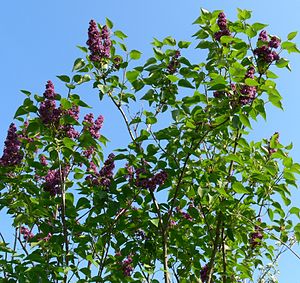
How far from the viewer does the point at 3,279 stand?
372 centimetres

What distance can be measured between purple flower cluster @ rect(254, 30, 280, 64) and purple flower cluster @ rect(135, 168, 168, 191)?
1224 millimetres

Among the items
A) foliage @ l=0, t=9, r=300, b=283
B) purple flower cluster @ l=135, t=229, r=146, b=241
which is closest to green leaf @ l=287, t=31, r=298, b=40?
A: foliage @ l=0, t=9, r=300, b=283

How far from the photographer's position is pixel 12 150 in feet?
14.1

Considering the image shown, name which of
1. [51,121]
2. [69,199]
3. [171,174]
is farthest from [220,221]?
[51,121]

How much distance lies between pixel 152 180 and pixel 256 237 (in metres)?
1.41

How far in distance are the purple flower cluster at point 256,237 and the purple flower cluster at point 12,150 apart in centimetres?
233

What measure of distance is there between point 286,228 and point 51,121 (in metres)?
2.50

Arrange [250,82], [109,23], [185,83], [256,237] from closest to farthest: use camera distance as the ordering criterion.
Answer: [250,82] → [185,83] → [109,23] → [256,237]

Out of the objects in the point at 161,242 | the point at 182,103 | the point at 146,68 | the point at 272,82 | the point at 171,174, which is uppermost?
the point at 146,68

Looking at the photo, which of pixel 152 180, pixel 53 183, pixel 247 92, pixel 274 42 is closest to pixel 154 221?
pixel 152 180

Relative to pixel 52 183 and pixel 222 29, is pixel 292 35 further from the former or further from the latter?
pixel 52 183

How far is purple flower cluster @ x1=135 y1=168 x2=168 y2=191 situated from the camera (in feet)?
12.9

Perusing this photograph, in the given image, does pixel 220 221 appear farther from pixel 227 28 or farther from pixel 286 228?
pixel 227 28

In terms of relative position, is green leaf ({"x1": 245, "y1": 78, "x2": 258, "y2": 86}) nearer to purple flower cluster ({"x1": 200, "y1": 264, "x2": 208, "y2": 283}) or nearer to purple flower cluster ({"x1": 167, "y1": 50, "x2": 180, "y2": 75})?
purple flower cluster ({"x1": 167, "y1": 50, "x2": 180, "y2": 75})
